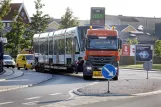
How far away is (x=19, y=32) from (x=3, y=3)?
40.7m

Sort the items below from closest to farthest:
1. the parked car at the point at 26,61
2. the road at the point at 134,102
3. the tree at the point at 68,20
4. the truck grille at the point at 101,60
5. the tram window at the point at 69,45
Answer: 1. the road at the point at 134,102
2. the truck grille at the point at 101,60
3. the tram window at the point at 69,45
4. the parked car at the point at 26,61
5. the tree at the point at 68,20

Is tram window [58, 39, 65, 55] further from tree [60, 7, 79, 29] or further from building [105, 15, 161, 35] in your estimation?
building [105, 15, 161, 35]

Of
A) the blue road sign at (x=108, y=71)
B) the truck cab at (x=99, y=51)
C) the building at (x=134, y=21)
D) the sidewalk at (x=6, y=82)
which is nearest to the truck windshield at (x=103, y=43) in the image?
the truck cab at (x=99, y=51)

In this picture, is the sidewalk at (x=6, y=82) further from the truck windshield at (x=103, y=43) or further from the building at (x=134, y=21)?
the building at (x=134, y=21)

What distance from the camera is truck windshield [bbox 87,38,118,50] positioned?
89.9 ft

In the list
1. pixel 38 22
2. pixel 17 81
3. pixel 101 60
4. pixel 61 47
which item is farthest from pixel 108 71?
pixel 38 22

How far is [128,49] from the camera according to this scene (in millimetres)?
69562

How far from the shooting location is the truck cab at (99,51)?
27234 millimetres

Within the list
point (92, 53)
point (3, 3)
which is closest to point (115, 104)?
point (92, 53)

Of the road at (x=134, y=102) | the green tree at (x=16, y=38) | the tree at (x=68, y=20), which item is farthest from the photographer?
the tree at (x=68, y=20)

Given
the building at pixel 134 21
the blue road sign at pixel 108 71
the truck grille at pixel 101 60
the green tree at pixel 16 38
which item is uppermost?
the building at pixel 134 21

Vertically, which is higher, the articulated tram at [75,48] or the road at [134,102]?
the articulated tram at [75,48]

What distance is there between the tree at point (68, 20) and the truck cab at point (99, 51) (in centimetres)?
6594

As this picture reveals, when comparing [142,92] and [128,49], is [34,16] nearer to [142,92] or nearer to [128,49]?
[128,49]
